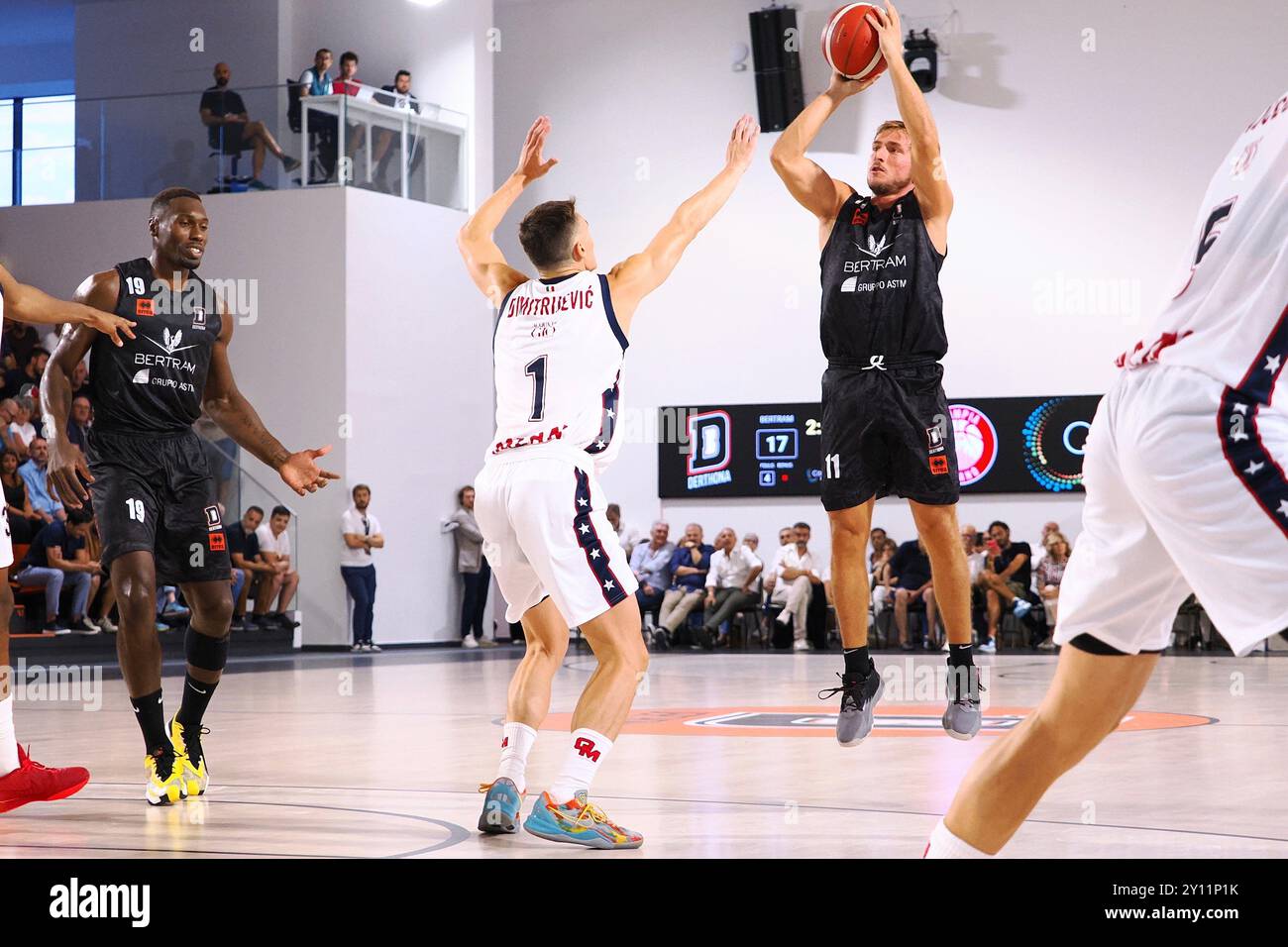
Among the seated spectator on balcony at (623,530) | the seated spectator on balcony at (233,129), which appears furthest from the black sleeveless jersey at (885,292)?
the seated spectator on balcony at (623,530)

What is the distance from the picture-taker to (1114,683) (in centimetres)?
273

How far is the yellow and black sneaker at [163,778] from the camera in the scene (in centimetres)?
524

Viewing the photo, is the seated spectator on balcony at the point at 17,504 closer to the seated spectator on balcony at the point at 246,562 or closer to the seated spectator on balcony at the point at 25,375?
the seated spectator on balcony at the point at 246,562

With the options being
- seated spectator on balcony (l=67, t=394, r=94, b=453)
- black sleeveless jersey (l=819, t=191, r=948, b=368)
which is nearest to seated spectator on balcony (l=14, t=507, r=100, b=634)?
seated spectator on balcony (l=67, t=394, r=94, b=453)

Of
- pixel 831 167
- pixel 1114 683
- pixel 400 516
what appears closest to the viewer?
pixel 1114 683

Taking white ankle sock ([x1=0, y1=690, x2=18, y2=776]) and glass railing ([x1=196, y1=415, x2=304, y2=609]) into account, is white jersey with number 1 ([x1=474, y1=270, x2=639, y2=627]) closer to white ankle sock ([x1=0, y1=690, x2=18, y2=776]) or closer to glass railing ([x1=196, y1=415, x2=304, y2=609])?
white ankle sock ([x1=0, y1=690, x2=18, y2=776])

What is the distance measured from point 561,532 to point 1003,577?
12.9 metres

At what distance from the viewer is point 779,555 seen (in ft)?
59.0

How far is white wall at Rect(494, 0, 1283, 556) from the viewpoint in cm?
1838

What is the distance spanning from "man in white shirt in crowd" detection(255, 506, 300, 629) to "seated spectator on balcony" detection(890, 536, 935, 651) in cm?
667

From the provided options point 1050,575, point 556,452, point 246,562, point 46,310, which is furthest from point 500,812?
point 1050,575
